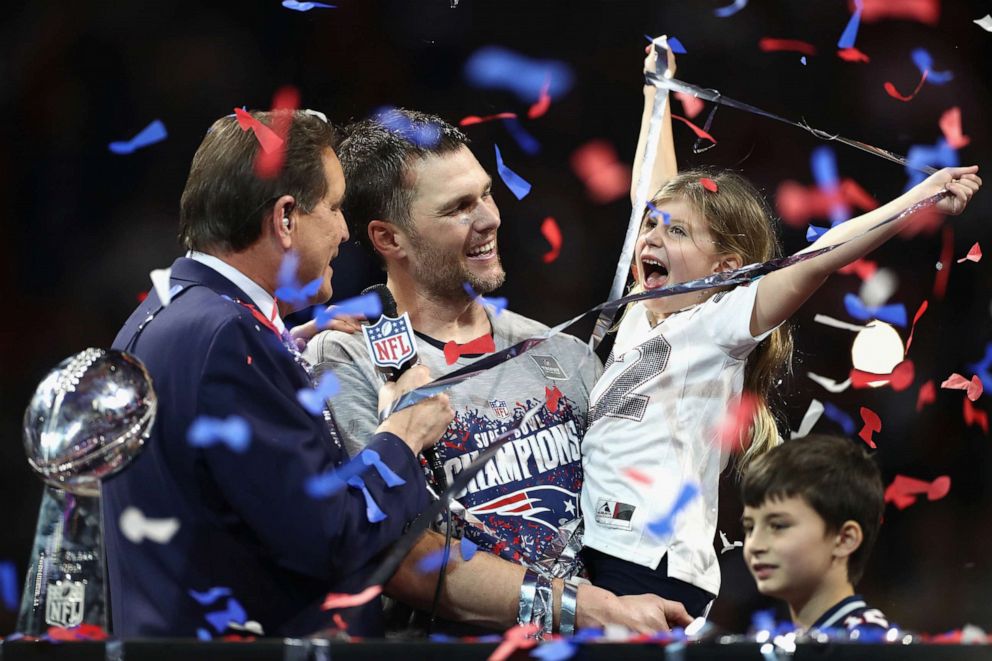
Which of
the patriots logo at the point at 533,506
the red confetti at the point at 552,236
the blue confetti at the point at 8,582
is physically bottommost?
the blue confetti at the point at 8,582

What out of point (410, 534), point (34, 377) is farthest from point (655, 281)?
point (34, 377)

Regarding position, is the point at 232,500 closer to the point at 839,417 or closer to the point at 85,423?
the point at 85,423

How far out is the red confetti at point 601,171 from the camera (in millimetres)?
2795

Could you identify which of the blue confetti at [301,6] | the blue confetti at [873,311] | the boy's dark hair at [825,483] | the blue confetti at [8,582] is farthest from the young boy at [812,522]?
the blue confetti at [8,582]

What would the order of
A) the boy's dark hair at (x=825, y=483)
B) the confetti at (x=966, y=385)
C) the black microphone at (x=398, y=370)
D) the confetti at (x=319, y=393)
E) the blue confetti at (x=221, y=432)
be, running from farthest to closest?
the confetti at (x=966, y=385) → the black microphone at (x=398, y=370) → the boy's dark hair at (x=825, y=483) → the confetti at (x=319, y=393) → the blue confetti at (x=221, y=432)

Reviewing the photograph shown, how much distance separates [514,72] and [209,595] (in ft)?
4.79

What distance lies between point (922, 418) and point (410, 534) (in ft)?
4.91

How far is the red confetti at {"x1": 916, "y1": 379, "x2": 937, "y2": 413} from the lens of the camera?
2.85m

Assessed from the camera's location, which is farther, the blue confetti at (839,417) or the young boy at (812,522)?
the blue confetti at (839,417)

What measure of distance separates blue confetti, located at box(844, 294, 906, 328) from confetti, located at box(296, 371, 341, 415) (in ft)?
4.11

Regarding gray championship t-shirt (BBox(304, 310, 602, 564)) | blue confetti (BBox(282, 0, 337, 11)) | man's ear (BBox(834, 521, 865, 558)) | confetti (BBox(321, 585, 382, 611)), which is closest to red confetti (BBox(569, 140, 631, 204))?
gray championship t-shirt (BBox(304, 310, 602, 564))

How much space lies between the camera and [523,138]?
2809mm

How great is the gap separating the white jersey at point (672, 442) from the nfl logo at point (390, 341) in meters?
0.41

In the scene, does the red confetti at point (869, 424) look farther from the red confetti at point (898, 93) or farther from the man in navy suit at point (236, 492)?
the man in navy suit at point (236, 492)
